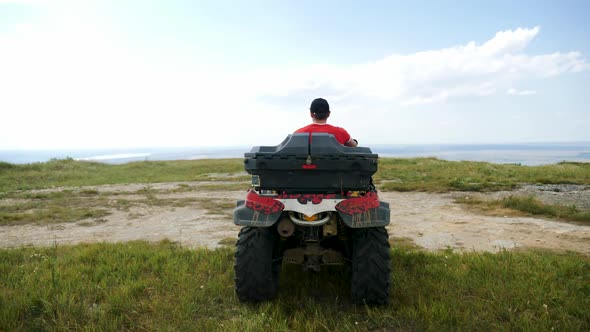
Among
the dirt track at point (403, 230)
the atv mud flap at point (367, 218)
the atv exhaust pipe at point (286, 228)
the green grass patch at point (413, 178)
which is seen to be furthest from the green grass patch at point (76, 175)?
the atv mud flap at point (367, 218)

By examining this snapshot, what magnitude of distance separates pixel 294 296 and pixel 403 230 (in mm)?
4963

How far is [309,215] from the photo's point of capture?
4.25m

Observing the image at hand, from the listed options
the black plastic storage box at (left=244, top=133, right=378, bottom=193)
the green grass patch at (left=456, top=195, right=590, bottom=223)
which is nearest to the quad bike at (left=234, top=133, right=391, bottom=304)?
the black plastic storage box at (left=244, top=133, right=378, bottom=193)

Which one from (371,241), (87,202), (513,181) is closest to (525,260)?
(371,241)

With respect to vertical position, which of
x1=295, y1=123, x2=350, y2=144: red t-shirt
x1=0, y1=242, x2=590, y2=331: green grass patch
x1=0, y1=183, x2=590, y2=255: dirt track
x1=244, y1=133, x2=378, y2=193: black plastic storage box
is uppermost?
x1=295, y1=123, x2=350, y2=144: red t-shirt

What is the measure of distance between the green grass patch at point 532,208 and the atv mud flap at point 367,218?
7774mm

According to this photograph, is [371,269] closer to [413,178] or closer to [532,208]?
[532,208]

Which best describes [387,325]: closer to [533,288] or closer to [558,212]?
[533,288]

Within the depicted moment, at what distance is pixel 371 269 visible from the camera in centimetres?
430

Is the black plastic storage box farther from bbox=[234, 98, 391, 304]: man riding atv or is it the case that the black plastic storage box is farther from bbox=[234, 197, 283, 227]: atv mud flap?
bbox=[234, 197, 283, 227]: atv mud flap

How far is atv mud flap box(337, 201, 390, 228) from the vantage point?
13.8 ft

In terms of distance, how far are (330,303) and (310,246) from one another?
0.76m

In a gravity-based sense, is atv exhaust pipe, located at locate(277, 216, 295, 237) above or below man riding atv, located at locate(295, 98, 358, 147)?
below

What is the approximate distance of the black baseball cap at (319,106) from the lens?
17.2 feet
